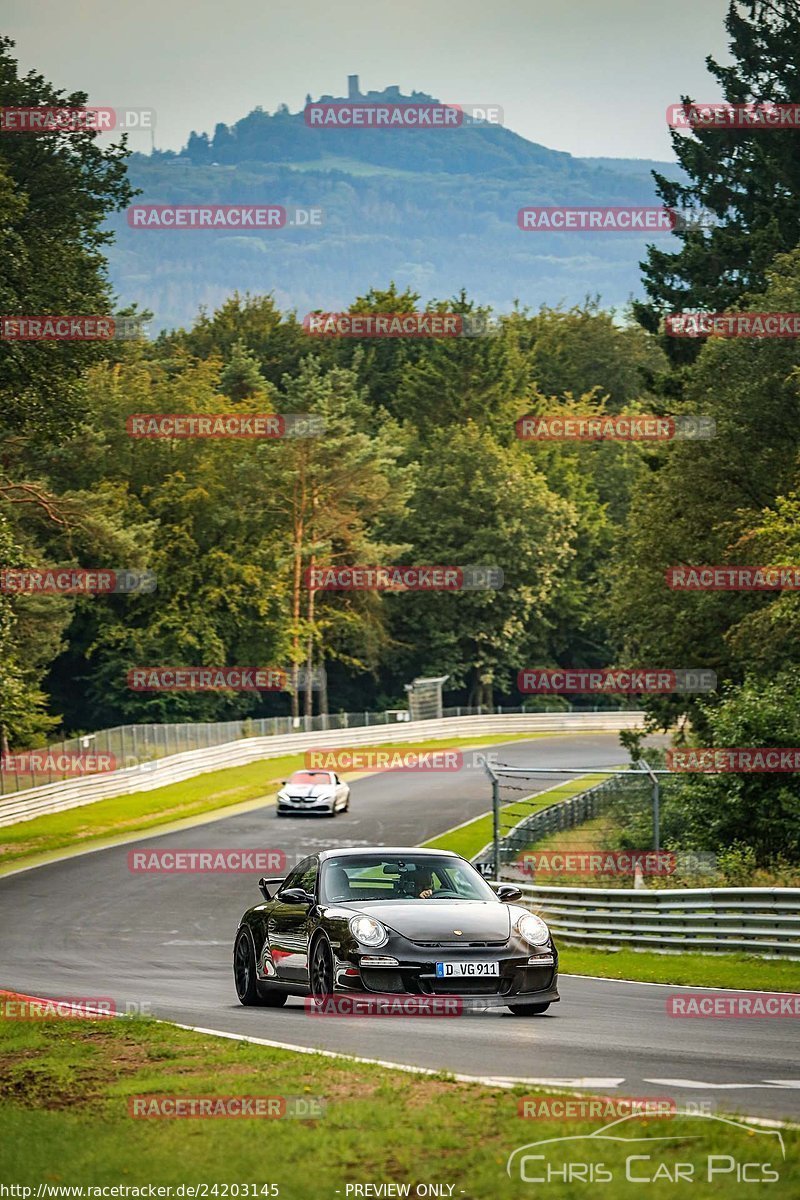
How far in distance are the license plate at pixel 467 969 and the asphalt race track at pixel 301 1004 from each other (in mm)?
378

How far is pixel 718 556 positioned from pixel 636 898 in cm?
1948

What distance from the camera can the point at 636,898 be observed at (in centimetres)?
2380

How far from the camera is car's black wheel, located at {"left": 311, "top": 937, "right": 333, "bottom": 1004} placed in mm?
13828

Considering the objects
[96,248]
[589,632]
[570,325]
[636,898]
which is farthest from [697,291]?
[570,325]

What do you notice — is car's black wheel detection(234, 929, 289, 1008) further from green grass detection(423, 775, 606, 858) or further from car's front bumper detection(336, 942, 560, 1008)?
green grass detection(423, 775, 606, 858)

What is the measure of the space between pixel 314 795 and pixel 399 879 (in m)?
35.5

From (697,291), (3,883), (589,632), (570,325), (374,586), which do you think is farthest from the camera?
(570,325)

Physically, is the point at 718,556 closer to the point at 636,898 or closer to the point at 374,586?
the point at 636,898

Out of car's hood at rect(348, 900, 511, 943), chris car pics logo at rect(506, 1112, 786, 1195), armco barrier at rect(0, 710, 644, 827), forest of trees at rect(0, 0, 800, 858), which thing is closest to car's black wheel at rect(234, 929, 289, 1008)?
car's hood at rect(348, 900, 511, 943)

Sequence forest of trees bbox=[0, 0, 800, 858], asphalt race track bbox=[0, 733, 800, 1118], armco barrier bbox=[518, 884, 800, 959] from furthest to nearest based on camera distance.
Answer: forest of trees bbox=[0, 0, 800, 858]
armco barrier bbox=[518, 884, 800, 959]
asphalt race track bbox=[0, 733, 800, 1118]

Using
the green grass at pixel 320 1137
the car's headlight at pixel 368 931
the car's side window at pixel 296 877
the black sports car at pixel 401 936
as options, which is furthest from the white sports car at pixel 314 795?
the green grass at pixel 320 1137

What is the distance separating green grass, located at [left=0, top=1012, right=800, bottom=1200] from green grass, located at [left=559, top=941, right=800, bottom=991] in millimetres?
8860

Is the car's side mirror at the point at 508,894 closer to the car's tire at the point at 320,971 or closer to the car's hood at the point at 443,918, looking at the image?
the car's hood at the point at 443,918

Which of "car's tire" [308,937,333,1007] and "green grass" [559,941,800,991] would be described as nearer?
"car's tire" [308,937,333,1007]
